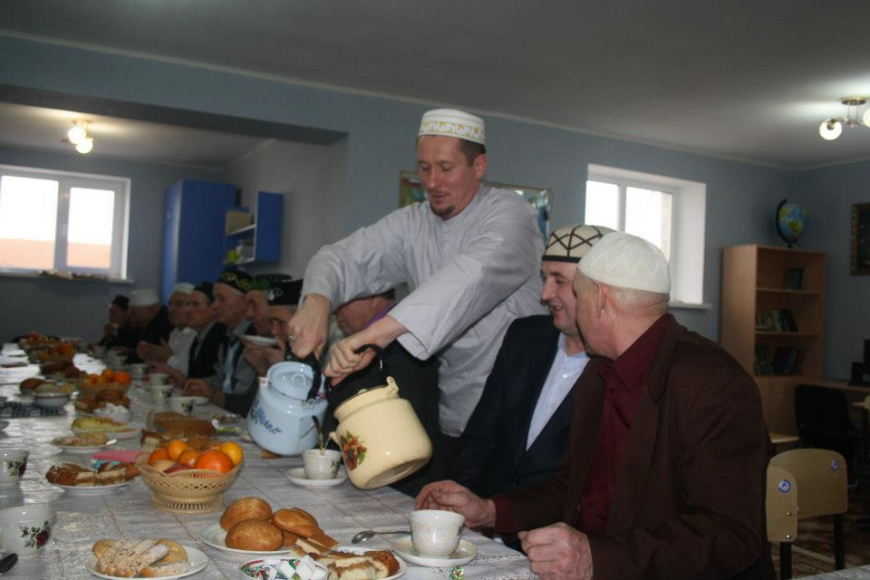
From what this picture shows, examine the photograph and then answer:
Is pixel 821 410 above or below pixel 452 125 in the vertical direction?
below

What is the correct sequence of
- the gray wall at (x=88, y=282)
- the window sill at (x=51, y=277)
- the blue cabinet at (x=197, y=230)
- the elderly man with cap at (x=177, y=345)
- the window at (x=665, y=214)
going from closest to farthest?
the elderly man with cap at (x=177, y=345) < the window at (x=665, y=214) < the blue cabinet at (x=197, y=230) < the window sill at (x=51, y=277) < the gray wall at (x=88, y=282)

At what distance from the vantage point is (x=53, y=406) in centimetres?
279

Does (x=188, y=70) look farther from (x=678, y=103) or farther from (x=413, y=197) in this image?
A: (x=678, y=103)

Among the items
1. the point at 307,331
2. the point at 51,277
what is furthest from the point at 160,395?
the point at 51,277

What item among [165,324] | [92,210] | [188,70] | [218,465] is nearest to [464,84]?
[188,70]

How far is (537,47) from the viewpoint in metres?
4.29

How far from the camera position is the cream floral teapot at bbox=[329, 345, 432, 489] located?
4.65 ft

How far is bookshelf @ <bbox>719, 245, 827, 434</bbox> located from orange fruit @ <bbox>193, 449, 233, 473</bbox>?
19.7 feet

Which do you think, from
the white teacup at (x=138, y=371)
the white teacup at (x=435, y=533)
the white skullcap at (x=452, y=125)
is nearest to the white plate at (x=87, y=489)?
the white teacup at (x=435, y=533)

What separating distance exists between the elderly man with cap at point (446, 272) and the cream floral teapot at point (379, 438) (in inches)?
7.6

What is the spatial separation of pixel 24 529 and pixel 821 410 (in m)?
6.03

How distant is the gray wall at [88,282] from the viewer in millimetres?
8141

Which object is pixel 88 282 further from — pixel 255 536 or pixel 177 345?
pixel 255 536

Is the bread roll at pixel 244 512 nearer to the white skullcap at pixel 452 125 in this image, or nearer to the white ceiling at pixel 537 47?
the white skullcap at pixel 452 125
